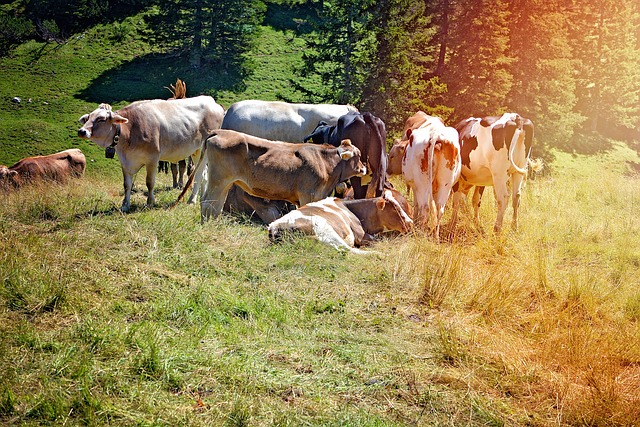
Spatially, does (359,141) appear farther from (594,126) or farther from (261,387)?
(594,126)

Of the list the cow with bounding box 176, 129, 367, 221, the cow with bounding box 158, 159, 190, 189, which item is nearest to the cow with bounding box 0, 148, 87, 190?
the cow with bounding box 158, 159, 190, 189

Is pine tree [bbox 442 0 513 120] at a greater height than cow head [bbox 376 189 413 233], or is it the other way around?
pine tree [bbox 442 0 513 120]

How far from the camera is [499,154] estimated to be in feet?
38.3

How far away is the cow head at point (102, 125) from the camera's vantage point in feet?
38.1

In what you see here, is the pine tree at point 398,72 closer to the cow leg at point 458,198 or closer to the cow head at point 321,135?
the cow head at point 321,135

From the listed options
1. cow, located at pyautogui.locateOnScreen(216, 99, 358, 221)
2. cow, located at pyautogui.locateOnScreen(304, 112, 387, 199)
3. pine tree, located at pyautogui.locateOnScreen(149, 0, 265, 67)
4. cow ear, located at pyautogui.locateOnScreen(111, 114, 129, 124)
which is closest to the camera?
cow ear, located at pyautogui.locateOnScreen(111, 114, 129, 124)

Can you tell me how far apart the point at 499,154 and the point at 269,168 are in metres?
4.15

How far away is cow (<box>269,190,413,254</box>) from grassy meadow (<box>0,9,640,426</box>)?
418 millimetres

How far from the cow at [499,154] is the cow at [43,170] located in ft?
31.4

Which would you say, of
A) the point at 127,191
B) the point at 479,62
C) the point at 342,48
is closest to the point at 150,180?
the point at 127,191

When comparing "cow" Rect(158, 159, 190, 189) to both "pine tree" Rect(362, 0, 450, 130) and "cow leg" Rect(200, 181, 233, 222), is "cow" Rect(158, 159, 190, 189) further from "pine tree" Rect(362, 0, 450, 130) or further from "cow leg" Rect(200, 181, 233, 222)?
"pine tree" Rect(362, 0, 450, 130)

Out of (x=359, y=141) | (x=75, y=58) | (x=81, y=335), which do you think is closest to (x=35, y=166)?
(x=359, y=141)

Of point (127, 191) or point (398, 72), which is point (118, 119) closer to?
point (127, 191)

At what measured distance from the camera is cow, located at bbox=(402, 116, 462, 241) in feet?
36.0
